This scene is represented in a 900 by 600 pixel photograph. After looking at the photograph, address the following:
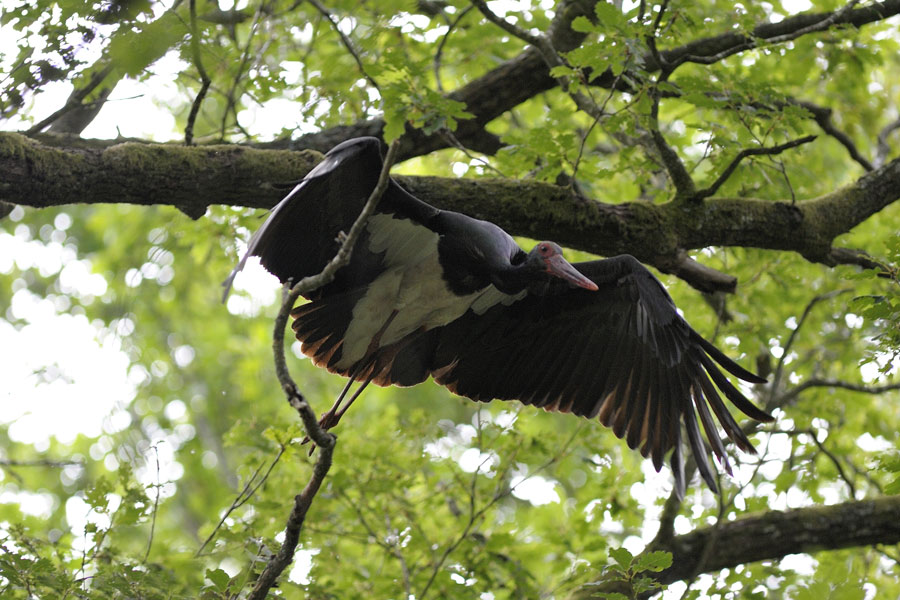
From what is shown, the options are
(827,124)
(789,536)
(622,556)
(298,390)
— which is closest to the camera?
(298,390)

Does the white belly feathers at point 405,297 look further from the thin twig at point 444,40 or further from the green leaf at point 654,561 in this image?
the green leaf at point 654,561

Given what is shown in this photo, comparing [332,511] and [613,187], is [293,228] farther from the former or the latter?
[613,187]

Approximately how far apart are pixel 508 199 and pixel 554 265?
0.62m

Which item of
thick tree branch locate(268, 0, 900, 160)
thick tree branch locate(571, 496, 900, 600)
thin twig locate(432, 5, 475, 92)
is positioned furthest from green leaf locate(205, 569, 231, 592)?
thin twig locate(432, 5, 475, 92)

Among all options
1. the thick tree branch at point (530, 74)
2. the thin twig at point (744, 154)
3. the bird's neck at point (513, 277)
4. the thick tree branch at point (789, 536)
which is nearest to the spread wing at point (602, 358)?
the bird's neck at point (513, 277)

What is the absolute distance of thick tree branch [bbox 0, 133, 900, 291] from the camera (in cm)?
470

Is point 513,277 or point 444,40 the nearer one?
point 513,277

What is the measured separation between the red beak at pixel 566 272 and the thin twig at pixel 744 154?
3.34 feet

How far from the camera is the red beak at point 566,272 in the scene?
4918 mm

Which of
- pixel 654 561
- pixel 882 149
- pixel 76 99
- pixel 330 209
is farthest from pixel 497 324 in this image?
pixel 882 149

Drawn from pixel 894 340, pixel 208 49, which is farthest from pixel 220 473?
pixel 894 340

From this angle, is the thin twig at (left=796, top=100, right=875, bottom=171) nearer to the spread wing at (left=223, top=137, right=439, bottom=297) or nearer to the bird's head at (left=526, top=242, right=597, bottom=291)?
the bird's head at (left=526, top=242, right=597, bottom=291)

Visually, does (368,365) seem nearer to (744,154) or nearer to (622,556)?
(622,556)

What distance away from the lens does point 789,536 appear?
5762mm
